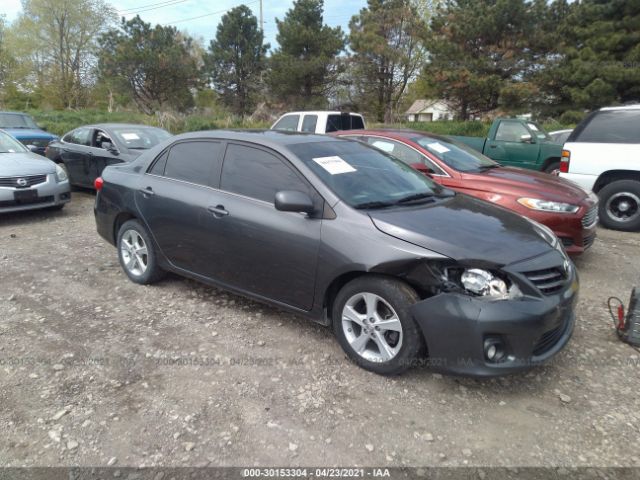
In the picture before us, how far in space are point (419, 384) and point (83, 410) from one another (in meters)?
2.06

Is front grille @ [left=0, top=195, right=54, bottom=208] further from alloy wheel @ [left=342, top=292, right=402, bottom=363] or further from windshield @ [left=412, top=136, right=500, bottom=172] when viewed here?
alloy wheel @ [left=342, top=292, right=402, bottom=363]

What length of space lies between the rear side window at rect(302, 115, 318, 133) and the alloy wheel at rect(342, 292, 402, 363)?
770cm

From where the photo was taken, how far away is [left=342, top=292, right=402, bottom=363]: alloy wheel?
2.93 meters

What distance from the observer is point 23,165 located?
7.09 m

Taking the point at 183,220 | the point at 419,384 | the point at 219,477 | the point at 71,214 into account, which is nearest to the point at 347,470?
the point at 219,477

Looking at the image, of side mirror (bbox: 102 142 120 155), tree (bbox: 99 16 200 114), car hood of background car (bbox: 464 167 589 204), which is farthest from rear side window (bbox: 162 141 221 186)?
tree (bbox: 99 16 200 114)

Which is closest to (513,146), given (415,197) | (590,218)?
(590,218)

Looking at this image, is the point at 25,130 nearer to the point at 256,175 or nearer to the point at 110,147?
the point at 110,147

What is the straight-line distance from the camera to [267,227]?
11.2 feet

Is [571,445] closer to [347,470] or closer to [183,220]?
[347,470]

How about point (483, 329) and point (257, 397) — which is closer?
point (483, 329)

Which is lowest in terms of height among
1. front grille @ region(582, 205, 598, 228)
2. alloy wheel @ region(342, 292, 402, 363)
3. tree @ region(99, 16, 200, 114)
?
alloy wheel @ region(342, 292, 402, 363)

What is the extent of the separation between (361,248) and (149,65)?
31215 millimetres

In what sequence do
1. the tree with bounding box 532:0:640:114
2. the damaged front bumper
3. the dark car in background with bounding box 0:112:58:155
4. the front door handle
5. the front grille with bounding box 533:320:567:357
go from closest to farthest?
1. the damaged front bumper
2. the front grille with bounding box 533:320:567:357
3. the front door handle
4. the dark car in background with bounding box 0:112:58:155
5. the tree with bounding box 532:0:640:114
